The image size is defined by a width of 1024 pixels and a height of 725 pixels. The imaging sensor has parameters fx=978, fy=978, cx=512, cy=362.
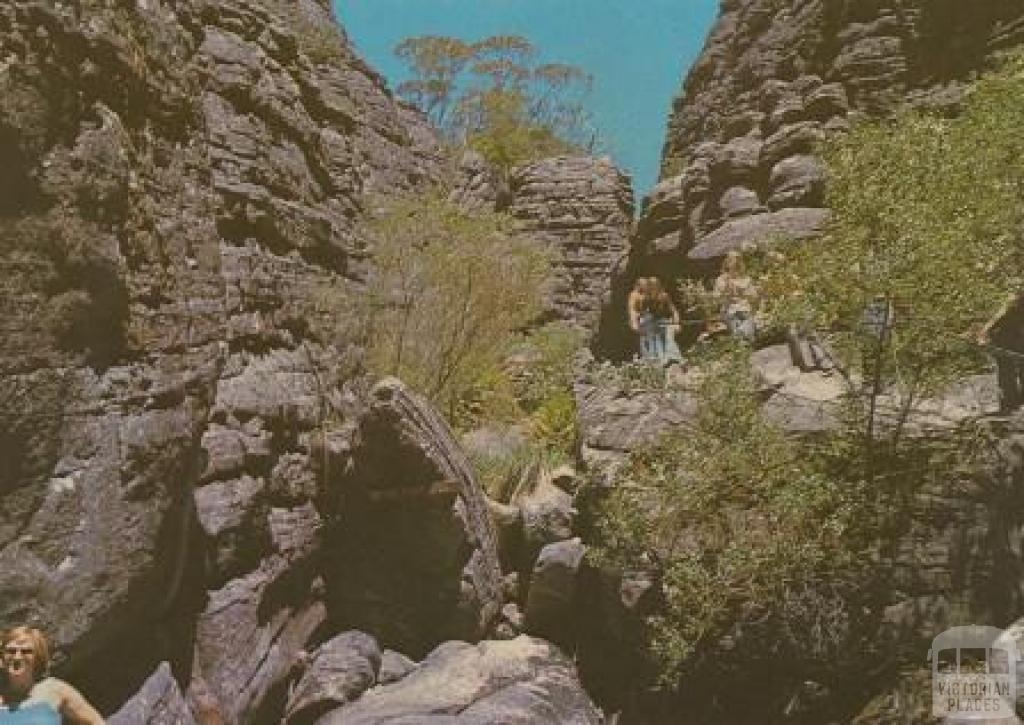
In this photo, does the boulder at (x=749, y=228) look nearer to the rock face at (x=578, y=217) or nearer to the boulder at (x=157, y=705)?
the rock face at (x=578, y=217)

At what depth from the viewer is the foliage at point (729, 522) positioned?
9.92m

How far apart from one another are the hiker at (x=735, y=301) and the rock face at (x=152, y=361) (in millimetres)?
5474

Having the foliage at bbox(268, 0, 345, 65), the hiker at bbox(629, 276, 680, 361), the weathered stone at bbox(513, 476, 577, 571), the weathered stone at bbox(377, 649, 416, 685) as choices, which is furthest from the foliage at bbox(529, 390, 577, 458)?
the foliage at bbox(268, 0, 345, 65)

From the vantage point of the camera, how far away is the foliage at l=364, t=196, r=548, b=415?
15.7 metres

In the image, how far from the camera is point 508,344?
17.7 m

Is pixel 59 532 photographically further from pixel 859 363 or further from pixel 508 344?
pixel 508 344

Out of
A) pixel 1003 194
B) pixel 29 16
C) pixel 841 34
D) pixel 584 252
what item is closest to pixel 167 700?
pixel 29 16

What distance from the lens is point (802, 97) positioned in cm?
2405

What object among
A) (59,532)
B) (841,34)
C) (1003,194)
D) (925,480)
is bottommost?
(59,532)

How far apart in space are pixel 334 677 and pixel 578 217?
929 inches

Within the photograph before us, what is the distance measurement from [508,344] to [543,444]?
241 cm

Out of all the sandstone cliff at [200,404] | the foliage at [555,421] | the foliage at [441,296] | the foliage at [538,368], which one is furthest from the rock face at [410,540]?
the foliage at [538,368]

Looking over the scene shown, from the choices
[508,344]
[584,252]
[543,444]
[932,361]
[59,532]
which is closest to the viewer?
[59,532]

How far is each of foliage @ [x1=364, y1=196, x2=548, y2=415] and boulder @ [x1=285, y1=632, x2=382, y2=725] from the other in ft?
16.0
